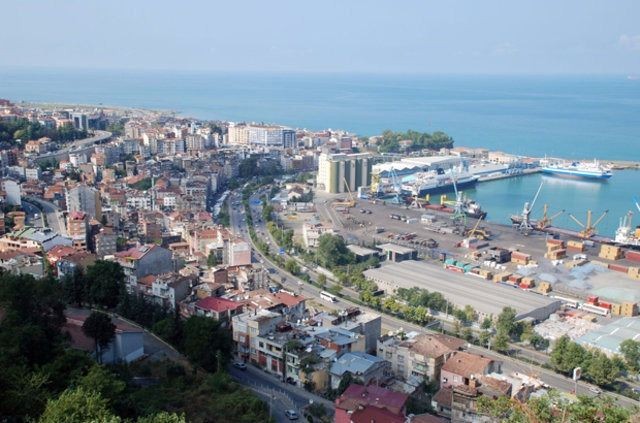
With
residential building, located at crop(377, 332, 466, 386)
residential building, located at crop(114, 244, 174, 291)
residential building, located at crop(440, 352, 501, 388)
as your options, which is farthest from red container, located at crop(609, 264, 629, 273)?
residential building, located at crop(114, 244, 174, 291)

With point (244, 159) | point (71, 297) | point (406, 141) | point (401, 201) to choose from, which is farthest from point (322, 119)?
point (71, 297)

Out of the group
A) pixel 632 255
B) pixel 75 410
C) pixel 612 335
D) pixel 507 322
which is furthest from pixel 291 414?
pixel 632 255

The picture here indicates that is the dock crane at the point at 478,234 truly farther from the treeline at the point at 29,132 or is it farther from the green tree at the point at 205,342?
the treeline at the point at 29,132

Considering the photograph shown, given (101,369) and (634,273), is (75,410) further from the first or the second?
(634,273)

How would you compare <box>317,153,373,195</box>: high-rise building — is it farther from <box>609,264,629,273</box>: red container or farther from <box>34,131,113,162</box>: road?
<box>609,264,629,273</box>: red container

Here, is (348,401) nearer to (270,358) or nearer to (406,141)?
(270,358)

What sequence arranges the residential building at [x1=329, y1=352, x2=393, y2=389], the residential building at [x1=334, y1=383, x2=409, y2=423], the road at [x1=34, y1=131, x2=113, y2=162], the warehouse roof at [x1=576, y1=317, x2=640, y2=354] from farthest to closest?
the road at [x1=34, y1=131, x2=113, y2=162] < the warehouse roof at [x1=576, y1=317, x2=640, y2=354] < the residential building at [x1=329, y1=352, x2=393, y2=389] < the residential building at [x1=334, y1=383, x2=409, y2=423]

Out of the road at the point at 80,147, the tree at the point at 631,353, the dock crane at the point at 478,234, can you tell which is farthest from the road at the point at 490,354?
the road at the point at 80,147
